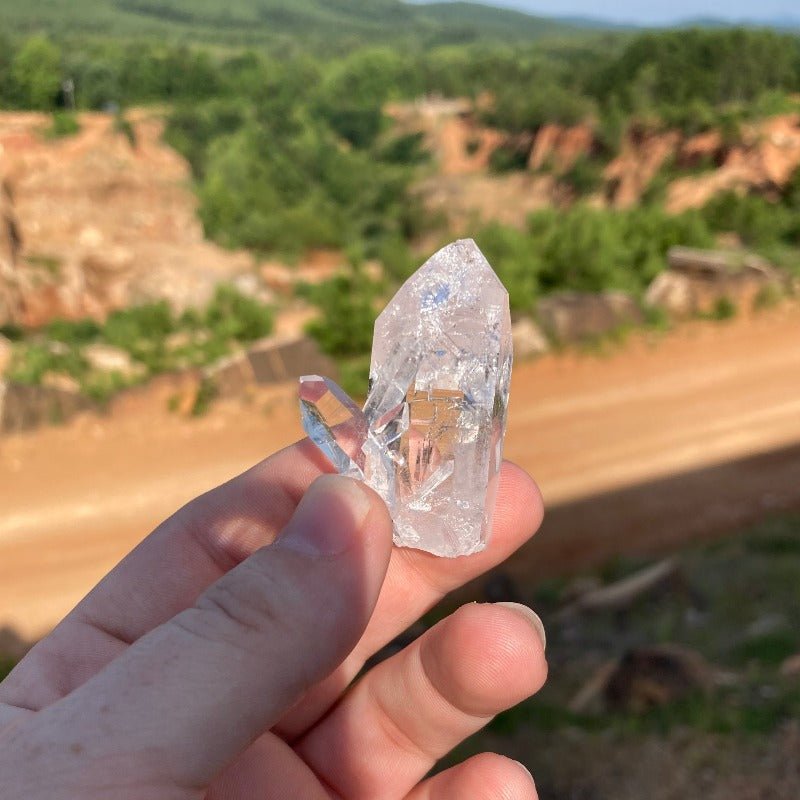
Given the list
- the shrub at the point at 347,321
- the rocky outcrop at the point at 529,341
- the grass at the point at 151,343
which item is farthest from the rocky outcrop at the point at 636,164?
the shrub at the point at 347,321

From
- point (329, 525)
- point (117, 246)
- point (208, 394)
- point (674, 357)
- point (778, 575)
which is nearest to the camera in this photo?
point (329, 525)

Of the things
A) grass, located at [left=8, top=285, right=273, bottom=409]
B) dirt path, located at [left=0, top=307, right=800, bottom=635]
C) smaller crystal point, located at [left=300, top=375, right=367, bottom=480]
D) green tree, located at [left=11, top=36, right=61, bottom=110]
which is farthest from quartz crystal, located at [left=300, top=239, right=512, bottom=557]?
green tree, located at [left=11, top=36, right=61, bottom=110]

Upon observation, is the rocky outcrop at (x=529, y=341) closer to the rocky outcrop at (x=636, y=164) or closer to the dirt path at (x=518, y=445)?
the dirt path at (x=518, y=445)

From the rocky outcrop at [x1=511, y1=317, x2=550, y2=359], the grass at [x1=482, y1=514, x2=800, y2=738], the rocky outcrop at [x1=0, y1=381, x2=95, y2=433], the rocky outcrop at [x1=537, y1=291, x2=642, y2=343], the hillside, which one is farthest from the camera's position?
the hillside

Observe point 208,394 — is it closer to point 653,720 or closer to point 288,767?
point 653,720

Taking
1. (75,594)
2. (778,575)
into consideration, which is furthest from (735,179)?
(75,594)

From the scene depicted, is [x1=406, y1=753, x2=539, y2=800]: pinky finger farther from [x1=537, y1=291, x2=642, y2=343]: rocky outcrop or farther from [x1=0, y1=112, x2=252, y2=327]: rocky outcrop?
[x1=0, y1=112, x2=252, y2=327]: rocky outcrop

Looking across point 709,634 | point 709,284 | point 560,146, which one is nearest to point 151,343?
point 709,284
